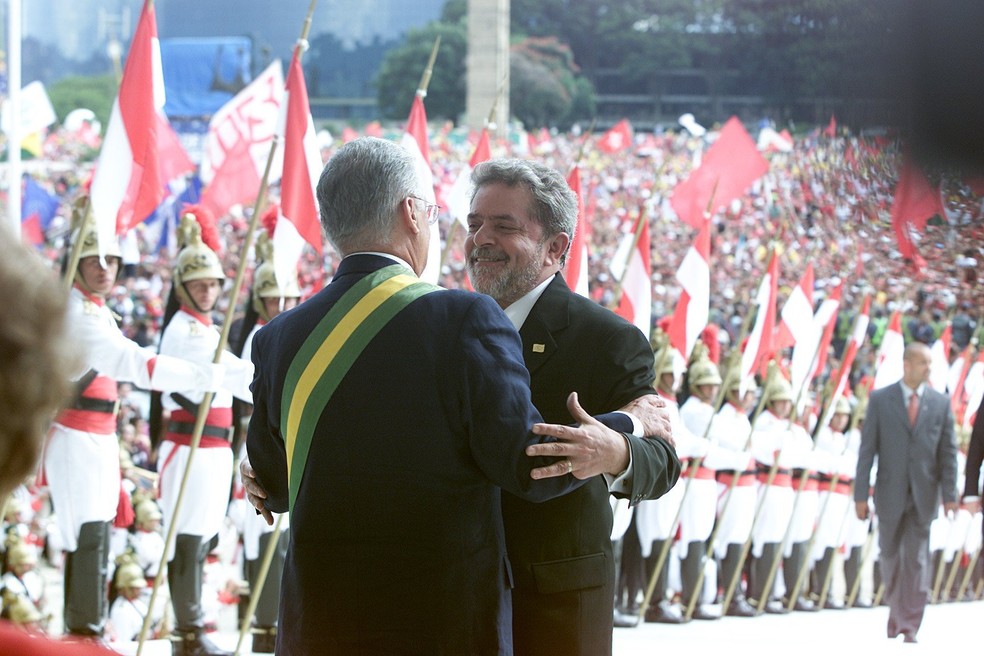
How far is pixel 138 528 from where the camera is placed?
7449 mm

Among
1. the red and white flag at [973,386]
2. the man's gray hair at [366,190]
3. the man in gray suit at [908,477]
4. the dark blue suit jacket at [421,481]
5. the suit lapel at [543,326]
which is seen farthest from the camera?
the red and white flag at [973,386]

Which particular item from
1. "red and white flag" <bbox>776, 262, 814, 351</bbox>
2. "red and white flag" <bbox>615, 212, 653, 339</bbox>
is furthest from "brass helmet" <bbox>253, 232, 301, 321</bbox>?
"red and white flag" <bbox>776, 262, 814, 351</bbox>

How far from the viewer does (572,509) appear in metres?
2.67

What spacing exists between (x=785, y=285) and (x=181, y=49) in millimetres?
35781

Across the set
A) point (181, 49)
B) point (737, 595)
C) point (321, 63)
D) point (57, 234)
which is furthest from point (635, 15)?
point (737, 595)

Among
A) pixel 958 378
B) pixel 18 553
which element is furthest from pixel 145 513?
pixel 958 378

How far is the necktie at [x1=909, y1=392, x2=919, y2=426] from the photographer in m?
8.21

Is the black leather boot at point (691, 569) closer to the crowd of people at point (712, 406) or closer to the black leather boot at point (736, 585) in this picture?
the crowd of people at point (712, 406)

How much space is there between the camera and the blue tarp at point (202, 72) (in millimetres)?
48875

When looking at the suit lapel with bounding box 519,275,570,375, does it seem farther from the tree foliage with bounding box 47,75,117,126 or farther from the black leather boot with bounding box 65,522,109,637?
the tree foliage with bounding box 47,75,117,126

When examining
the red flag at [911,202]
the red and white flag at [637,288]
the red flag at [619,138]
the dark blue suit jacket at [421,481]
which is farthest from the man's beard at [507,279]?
the red flag at [619,138]

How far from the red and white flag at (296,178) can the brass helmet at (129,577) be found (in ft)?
5.97

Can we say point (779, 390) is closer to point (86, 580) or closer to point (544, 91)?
point (86, 580)

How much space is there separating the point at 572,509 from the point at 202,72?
164 feet
